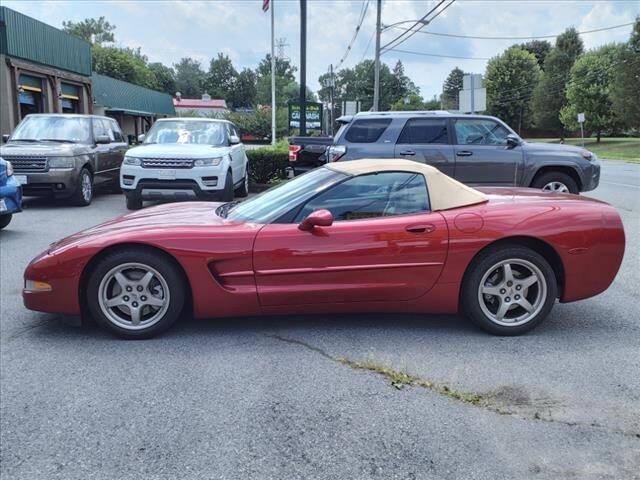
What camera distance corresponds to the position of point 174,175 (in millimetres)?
9609

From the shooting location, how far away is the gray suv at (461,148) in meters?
9.19

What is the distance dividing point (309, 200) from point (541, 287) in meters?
1.84

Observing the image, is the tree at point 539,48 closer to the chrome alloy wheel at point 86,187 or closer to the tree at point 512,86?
the tree at point 512,86

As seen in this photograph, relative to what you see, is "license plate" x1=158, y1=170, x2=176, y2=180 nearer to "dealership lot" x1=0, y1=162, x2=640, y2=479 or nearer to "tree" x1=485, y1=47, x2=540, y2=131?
"dealership lot" x1=0, y1=162, x2=640, y2=479

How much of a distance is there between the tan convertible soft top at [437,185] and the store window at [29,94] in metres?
24.2

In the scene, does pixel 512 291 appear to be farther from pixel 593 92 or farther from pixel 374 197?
pixel 593 92

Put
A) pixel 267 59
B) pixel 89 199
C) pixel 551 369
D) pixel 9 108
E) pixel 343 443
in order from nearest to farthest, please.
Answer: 1. pixel 343 443
2. pixel 551 369
3. pixel 89 199
4. pixel 9 108
5. pixel 267 59

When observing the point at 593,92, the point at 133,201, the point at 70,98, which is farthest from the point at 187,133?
the point at 593,92

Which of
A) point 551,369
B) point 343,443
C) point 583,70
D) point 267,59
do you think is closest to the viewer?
point 343,443

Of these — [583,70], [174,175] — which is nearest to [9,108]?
[174,175]

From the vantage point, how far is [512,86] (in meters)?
67.0

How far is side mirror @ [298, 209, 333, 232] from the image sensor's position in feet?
12.7

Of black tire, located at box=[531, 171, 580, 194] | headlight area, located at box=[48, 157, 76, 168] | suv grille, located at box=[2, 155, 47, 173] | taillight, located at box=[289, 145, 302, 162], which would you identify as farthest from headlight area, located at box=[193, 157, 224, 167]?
black tire, located at box=[531, 171, 580, 194]

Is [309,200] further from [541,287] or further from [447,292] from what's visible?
[541,287]
